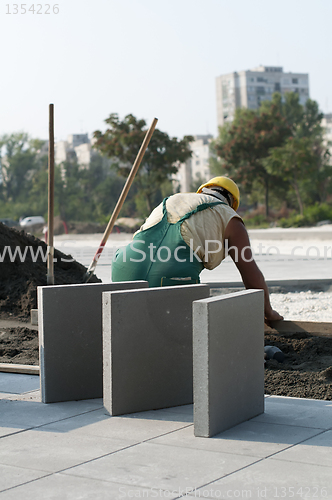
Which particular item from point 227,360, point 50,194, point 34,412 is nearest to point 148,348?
point 227,360

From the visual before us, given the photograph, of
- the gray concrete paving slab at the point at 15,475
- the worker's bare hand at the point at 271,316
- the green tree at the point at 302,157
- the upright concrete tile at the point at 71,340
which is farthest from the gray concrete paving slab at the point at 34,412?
the green tree at the point at 302,157

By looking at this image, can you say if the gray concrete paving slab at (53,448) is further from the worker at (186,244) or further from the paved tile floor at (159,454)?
the worker at (186,244)

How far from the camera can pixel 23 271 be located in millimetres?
7965

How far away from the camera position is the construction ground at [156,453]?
2.45m

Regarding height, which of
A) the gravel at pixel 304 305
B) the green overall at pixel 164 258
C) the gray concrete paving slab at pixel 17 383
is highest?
the green overall at pixel 164 258

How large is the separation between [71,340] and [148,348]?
0.61m

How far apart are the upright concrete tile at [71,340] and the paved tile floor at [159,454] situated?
19 centimetres

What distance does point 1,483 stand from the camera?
254 cm

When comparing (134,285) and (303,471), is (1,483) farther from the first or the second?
(134,285)

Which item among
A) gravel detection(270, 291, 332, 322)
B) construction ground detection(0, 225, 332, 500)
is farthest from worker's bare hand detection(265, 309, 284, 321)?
gravel detection(270, 291, 332, 322)

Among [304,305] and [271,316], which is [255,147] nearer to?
[304,305]

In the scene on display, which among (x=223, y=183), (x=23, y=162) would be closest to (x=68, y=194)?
(x=23, y=162)

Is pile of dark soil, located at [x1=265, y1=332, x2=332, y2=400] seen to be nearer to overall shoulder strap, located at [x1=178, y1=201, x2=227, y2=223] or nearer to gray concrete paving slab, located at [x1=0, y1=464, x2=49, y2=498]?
overall shoulder strap, located at [x1=178, y1=201, x2=227, y2=223]

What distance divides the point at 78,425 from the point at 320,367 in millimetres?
2013
